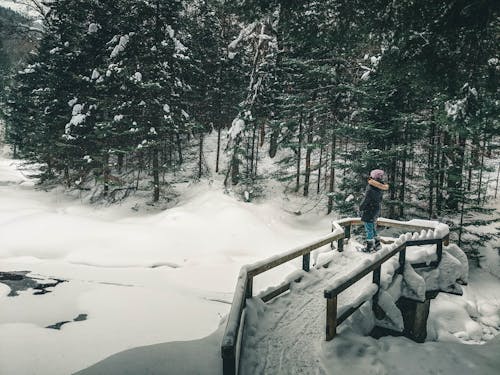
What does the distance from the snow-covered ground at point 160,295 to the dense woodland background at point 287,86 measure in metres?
2.71

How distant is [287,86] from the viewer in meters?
28.6

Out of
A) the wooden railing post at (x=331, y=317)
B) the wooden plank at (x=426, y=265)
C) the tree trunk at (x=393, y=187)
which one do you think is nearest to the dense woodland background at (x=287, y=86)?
the tree trunk at (x=393, y=187)

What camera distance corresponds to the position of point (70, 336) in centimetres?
607

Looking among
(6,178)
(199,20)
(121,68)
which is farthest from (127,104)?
(6,178)

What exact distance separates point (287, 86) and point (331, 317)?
25.5 m

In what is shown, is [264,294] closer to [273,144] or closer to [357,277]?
[357,277]

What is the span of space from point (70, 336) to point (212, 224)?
35.6 ft

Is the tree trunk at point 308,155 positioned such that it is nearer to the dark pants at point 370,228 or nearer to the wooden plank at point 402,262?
the dark pants at point 370,228

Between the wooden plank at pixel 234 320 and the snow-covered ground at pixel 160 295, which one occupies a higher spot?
the wooden plank at pixel 234 320

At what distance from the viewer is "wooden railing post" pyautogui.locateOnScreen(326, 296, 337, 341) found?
5.31 metres

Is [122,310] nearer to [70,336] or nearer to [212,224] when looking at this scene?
[70,336]

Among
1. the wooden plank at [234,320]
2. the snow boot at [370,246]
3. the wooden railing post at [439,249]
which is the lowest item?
the snow boot at [370,246]

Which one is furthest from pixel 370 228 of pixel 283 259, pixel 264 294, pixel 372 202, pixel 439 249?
pixel 264 294

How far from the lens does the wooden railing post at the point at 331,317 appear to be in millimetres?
5307
